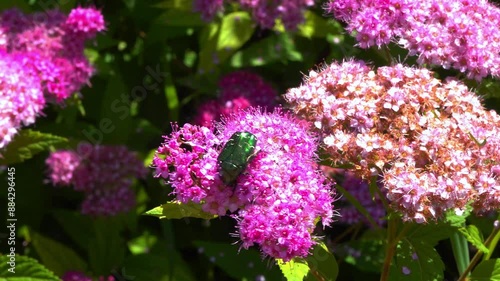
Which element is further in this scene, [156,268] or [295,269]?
[156,268]

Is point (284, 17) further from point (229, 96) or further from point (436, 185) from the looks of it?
Answer: point (436, 185)

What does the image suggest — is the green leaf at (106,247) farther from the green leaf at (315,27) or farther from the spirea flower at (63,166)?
the green leaf at (315,27)

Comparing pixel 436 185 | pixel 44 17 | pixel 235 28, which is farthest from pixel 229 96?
pixel 436 185

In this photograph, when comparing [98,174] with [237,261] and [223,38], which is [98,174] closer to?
[237,261]

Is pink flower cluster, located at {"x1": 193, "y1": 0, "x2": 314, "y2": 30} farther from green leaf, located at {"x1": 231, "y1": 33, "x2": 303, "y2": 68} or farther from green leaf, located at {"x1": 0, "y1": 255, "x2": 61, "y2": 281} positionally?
green leaf, located at {"x1": 0, "y1": 255, "x2": 61, "y2": 281}

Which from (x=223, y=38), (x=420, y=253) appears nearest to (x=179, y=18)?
(x=223, y=38)
